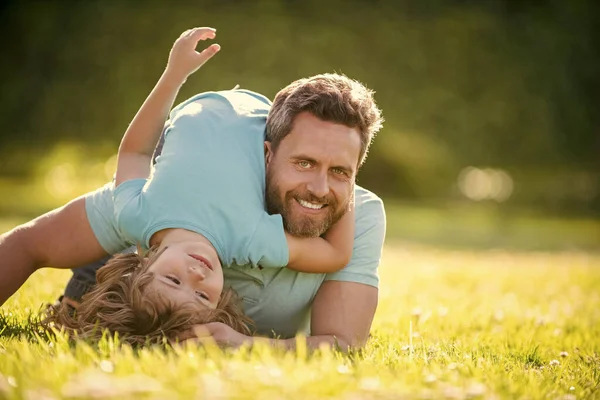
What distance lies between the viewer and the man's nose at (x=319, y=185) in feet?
14.0

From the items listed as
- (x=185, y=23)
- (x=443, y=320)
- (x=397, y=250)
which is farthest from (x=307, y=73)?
(x=443, y=320)

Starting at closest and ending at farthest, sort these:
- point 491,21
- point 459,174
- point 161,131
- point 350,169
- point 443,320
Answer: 1. point 350,169
2. point 161,131
3. point 443,320
4. point 459,174
5. point 491,21

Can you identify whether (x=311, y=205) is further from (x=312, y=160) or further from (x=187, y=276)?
(x=187, y=276)

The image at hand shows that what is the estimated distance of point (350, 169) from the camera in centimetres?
438

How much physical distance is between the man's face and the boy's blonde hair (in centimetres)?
70

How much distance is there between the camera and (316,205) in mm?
4301

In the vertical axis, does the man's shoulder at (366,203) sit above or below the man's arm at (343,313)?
above

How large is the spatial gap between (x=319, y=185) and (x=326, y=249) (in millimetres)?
387

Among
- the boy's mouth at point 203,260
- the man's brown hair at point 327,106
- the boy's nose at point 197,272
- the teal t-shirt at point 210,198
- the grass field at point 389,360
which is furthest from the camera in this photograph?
the man's brown hair at point 327,106

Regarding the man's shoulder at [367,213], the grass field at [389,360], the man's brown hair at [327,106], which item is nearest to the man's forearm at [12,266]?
the grass field at [389,360]

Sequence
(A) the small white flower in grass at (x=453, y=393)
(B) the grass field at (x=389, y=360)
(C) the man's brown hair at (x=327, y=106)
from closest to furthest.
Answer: (B) the grass field at (x=389, y=360) → (A) the small white flower in grass at (x=453, y=393) → (C) the man's brown hair at (x=327, y=106)

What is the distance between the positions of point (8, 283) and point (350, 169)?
2197mm

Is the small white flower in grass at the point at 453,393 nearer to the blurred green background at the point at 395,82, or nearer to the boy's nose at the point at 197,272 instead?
the boy's nose at the point at 197,272

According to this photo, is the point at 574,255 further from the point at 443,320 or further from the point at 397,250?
the point at 443,320
